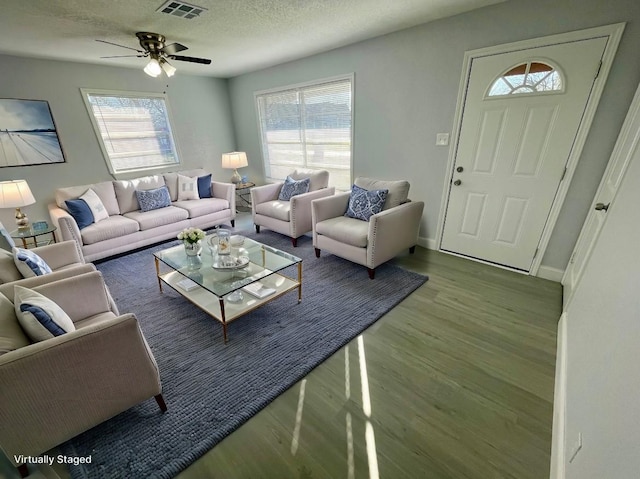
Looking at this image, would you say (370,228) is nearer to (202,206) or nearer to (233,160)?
(202,206)

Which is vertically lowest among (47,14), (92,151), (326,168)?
(326,168)

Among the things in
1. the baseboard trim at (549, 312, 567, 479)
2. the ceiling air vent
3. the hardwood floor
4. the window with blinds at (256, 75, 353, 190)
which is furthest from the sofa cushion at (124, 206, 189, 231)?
the baseboard trim at (549, 312, 567, 479)

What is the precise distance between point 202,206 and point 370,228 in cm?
252

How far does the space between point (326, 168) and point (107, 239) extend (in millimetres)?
2894

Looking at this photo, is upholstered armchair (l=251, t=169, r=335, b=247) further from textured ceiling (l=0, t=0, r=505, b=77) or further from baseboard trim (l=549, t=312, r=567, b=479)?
baseboard trim (l=549, t=312, r=567, b=479)

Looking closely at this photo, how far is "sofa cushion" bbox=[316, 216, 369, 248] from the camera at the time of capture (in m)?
2.63

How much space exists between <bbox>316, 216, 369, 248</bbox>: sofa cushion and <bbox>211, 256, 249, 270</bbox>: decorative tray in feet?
3.17

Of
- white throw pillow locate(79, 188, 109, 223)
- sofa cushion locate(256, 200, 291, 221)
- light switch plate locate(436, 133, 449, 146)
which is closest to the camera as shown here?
light switch plate locate(436, 133, 449, 146)

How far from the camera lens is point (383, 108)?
3.18 m

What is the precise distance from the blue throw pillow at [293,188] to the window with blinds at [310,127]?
507mm

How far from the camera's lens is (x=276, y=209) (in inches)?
141

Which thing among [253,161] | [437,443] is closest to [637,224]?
[437,443]

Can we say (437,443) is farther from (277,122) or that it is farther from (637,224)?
(277,122)

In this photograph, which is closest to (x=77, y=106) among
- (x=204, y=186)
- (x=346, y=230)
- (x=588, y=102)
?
(x=204, y=186)
